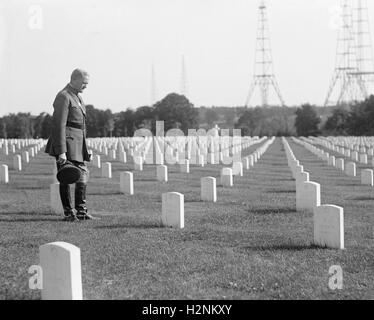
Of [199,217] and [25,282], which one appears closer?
[25,282]

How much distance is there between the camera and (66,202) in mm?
10188

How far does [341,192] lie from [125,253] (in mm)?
10050

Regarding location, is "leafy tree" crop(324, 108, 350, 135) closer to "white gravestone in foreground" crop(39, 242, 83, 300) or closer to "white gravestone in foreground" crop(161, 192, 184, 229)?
"white gravestone in foreground" crop(161, 192, 184, 229)

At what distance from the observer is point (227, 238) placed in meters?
9.05

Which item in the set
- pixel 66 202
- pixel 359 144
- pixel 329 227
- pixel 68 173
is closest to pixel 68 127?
pixel 68 173

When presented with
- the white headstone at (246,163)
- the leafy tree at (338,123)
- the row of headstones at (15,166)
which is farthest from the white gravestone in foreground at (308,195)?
the leafy tree at (338,123)

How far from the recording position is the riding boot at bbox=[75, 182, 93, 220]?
10046mm

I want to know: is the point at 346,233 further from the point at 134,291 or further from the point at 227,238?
the point at 134,291

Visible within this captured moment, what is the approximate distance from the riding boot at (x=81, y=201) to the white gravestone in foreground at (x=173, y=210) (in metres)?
1.34

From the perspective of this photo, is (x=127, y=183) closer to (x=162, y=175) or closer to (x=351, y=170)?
(x=162, y=175)

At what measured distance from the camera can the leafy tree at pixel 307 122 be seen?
333 ft

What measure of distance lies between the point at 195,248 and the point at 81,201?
109 inches

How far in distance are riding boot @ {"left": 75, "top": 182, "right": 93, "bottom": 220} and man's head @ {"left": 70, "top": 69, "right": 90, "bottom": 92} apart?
1564 mm
